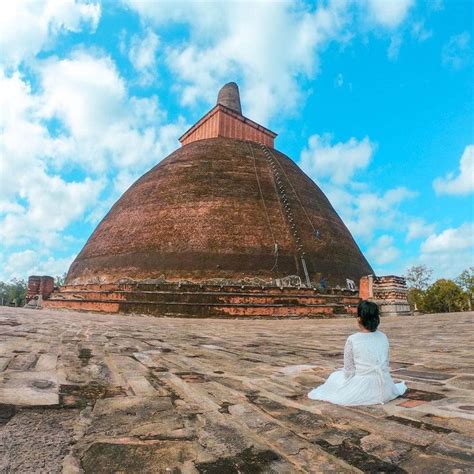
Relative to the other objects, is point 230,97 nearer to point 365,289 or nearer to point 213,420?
point 365,289

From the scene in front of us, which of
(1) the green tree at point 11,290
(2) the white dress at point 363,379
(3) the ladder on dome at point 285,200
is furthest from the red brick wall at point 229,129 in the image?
(1) the green tree at point 11,290

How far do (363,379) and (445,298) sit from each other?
1466 inches

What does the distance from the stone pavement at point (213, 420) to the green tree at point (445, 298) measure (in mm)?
35213

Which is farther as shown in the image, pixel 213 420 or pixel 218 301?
pixel 218 301

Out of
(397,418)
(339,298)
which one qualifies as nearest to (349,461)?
(397,418)

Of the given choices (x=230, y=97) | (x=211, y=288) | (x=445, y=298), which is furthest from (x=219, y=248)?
(x=445, y=298)

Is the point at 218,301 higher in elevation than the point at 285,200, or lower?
lower

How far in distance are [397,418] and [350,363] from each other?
0.67 metres

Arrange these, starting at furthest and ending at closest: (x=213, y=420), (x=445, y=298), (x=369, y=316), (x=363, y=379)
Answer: (x=445, y=298) → (x=369, y=316) → (x=363, y=379) → (x=213, y=420)

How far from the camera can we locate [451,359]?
4.43m

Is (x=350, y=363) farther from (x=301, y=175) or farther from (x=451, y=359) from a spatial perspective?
(x=301, y=175)

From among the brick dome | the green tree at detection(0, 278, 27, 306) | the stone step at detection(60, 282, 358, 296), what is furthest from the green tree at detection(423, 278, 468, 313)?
the green tree at detection(0, 278, 27, 306)

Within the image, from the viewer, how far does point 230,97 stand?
26.6 meters

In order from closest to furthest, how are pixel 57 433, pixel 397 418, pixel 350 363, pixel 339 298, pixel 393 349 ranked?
pixel 57 433, pixel 397 418, pixel 350 363, pixel 393 349, pixel 339 298
